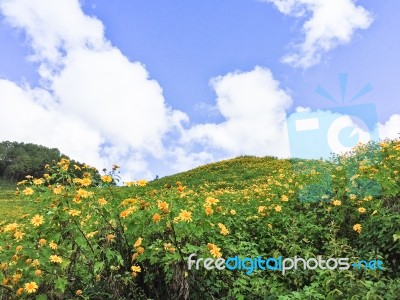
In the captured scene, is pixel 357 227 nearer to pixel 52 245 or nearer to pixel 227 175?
pixel 52 245

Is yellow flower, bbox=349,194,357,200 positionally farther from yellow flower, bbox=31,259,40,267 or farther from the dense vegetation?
the dense vegetation

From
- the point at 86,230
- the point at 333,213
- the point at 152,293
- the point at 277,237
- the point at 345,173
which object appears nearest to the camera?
the point at 152,293

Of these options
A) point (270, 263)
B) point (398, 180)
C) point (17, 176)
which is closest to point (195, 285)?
point (270, 263)

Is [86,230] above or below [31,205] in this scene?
below

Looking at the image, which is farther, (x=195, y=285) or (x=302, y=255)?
(x=302, y=255)

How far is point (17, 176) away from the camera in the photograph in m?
71.5

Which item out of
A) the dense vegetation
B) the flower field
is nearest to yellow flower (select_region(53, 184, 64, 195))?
the flower field

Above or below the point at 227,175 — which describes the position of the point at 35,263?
below

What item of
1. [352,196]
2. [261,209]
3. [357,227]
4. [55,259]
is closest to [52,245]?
[55,259]

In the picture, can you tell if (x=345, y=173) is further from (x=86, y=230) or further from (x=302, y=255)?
(x=86, y=230)

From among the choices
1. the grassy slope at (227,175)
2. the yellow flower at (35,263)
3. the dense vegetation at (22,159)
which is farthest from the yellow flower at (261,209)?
the dense vegetation at (22,159)

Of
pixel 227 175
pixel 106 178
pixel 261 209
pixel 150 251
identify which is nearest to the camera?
pixel 150 251

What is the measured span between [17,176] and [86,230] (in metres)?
73.1

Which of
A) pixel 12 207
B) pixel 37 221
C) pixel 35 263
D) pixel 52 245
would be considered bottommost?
pixel 35 263
